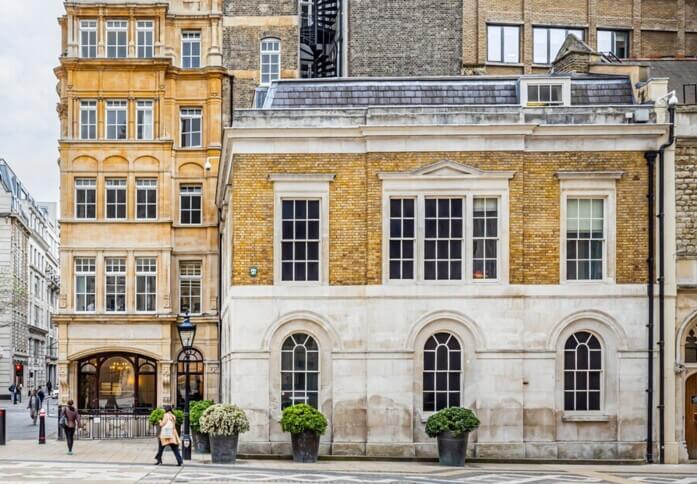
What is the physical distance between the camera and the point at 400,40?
4891 cm

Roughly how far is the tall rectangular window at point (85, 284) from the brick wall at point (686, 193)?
1032 inches

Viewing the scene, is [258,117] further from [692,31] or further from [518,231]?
[692,31]

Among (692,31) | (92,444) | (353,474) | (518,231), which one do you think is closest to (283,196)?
(518,231)

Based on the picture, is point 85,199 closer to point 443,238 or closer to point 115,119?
point 115,119

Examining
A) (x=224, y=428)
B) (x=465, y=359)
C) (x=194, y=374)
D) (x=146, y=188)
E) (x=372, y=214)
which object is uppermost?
(x=146, y=188)

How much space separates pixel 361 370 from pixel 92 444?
40.3 ft

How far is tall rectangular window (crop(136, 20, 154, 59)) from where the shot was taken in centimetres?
5003

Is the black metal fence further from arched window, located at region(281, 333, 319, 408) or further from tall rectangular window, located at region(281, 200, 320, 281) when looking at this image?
tall rectangular window, located at region(281, 200, 320, 281)

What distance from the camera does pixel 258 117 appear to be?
31109mm

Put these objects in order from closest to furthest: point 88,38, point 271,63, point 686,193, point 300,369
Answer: point 300,369, point 686,193, point 88,38, point 271,63

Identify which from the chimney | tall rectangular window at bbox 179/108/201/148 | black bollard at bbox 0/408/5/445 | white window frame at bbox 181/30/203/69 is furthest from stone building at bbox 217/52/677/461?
white window frame at bbox 181/30/203/69

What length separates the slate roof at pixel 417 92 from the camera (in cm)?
3328

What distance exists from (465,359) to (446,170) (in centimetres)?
500

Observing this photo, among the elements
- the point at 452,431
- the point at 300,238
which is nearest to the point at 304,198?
the point at 300,238
